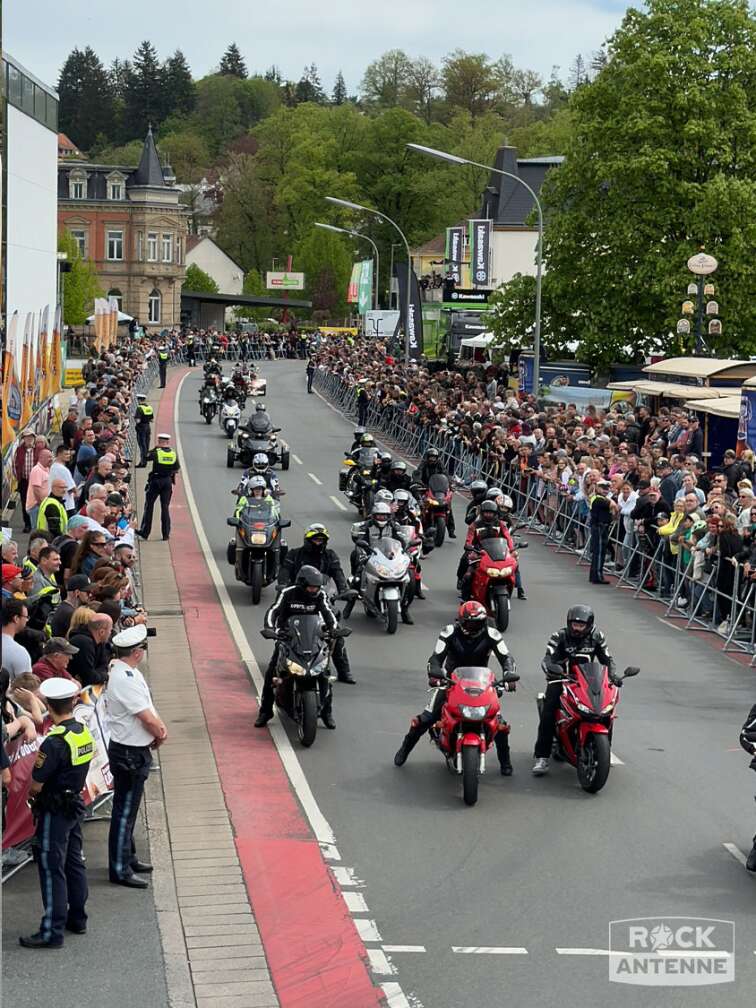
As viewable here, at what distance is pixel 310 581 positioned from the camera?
14938mm

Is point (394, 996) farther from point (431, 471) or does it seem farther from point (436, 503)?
point (431, 471)

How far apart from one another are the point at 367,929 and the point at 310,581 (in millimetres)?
5131

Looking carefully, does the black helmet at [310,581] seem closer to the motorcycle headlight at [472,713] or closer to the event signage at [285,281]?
the motorcycle headlight at [472,713]

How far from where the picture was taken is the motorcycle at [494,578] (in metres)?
20.1

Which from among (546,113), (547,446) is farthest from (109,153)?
(547,446)

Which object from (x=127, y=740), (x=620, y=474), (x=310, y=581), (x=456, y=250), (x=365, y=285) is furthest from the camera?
(x=365, y=285)

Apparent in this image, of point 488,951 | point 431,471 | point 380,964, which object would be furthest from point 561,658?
point 431,471

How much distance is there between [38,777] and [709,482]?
57.2 feet

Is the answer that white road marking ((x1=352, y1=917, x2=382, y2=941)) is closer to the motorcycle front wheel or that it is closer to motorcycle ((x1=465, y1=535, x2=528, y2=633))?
the motorcycle front wheel

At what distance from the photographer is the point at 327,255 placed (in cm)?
12175

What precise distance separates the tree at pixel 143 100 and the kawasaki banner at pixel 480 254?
5032 inches

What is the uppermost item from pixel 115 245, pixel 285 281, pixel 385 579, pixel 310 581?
pixel 115 245

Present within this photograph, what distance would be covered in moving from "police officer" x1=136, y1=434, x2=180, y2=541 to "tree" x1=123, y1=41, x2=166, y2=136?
528ft

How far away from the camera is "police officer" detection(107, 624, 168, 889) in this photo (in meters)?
10.7
